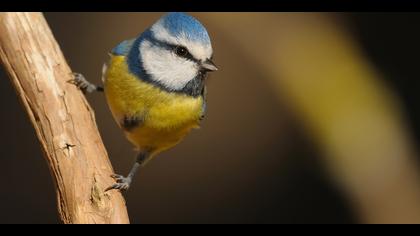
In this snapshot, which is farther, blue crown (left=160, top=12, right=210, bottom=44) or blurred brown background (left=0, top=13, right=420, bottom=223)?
blurred brown background (left=0, top=13, right=420, bottom=223)

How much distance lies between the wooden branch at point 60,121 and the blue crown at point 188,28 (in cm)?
41

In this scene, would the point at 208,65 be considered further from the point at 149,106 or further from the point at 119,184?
the point at 119,184

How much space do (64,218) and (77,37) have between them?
1.86 meters

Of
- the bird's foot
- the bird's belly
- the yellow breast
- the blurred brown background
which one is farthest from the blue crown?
the blurred brown background

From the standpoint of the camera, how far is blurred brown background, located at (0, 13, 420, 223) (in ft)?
11.1

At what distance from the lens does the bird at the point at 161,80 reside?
7.07 ft

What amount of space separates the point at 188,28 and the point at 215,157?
4.88 feet

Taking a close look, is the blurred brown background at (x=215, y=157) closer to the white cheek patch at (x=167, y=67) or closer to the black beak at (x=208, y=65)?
the white cheek patch at (x=167, y=67)

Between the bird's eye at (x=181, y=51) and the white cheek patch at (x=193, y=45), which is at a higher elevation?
the white cheek patch at (x=193, y=45)

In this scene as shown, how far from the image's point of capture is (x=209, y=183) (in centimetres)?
345

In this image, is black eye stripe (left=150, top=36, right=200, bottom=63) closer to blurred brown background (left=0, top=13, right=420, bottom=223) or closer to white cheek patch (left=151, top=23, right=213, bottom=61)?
white cheek patch (left=151, top=23, right=213, bottom=61)

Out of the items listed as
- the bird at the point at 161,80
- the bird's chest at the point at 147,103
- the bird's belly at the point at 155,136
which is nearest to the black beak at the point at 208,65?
the bird at the point at 161,80

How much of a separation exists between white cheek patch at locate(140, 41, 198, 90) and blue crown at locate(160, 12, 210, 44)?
0.09 m

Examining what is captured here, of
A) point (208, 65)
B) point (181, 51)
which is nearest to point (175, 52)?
point (181, 51)
